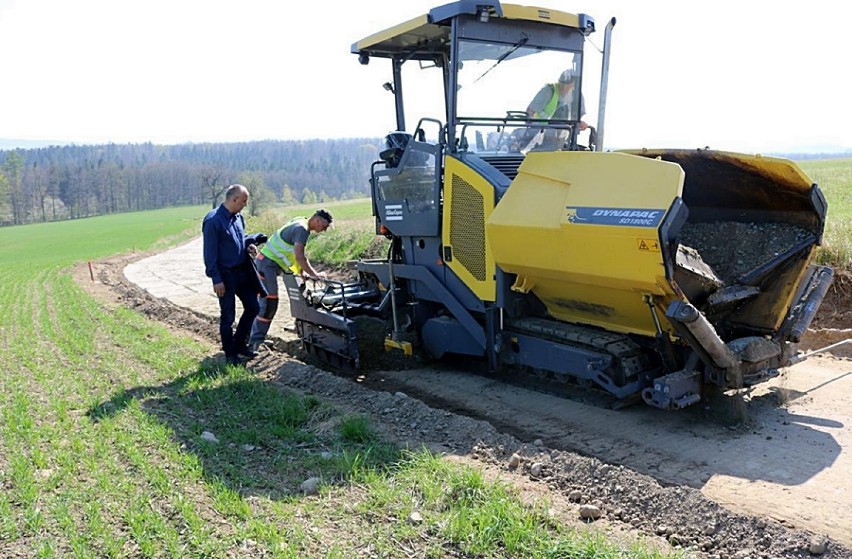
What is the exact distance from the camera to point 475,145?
21.5ft

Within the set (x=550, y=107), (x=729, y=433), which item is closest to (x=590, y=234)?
(x=729, y=433)

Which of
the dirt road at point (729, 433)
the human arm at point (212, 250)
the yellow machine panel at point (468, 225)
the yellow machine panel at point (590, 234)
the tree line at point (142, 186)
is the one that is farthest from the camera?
the tree line at point (142, 186)

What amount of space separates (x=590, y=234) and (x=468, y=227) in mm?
1511

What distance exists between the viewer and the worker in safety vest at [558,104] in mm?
6734

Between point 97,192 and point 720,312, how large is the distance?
101894 mm

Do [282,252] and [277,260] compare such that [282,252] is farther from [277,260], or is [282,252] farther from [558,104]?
[558,104]

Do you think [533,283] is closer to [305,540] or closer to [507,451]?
[507,451]

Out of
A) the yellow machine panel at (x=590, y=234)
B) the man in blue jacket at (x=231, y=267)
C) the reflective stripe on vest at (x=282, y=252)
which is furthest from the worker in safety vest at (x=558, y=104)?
the man in blue jacket at (x=231, y=267)

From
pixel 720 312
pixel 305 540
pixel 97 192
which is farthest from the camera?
pixel 97 192

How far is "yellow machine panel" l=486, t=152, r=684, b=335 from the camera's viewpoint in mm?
4672

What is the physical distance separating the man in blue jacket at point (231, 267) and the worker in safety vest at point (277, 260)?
0.49 ft

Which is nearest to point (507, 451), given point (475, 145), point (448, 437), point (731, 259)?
point (448, 437)

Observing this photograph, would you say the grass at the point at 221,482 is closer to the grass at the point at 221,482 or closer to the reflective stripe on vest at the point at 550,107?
the grass at the point at 221,482

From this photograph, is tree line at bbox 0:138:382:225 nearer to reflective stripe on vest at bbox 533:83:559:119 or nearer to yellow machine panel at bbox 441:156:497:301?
reflective stripe on vest at bbox 533:83:559:119
